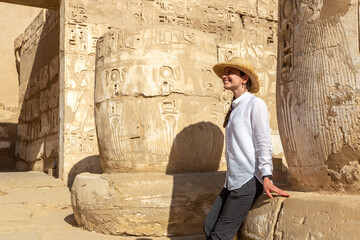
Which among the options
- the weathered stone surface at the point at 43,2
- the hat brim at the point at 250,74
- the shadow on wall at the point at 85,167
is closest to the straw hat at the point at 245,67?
the hat brim at the point at 250,74

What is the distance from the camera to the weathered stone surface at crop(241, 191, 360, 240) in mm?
1973

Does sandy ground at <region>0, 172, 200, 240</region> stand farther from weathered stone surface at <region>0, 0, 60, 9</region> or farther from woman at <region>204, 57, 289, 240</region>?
weathered stone surface at <region>0, 0, 60, 9</region>

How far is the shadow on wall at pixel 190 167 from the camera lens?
389cm

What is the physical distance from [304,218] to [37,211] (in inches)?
163

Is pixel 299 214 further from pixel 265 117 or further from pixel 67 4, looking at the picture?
pixel 67 4

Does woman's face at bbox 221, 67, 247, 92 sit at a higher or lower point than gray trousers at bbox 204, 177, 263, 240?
higher

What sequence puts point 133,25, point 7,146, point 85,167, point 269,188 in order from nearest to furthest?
point 269,188, point 85,167, point 133,25, point 7,146

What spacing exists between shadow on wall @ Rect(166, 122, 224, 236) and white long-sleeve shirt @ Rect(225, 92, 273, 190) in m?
1.44

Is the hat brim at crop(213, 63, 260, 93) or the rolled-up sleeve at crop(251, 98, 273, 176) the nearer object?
the rolled-up sleeve at crop(251, 98, 273, 176)

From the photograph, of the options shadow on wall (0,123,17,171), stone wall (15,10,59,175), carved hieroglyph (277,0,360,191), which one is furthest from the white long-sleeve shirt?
shadow on wall (0,123,17,171)

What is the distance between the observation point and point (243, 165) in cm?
245

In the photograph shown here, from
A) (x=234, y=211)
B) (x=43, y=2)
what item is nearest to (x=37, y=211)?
(x=234, y=211)

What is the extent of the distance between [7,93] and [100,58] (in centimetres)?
1020

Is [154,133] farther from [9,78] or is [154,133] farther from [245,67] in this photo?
[9,78]
